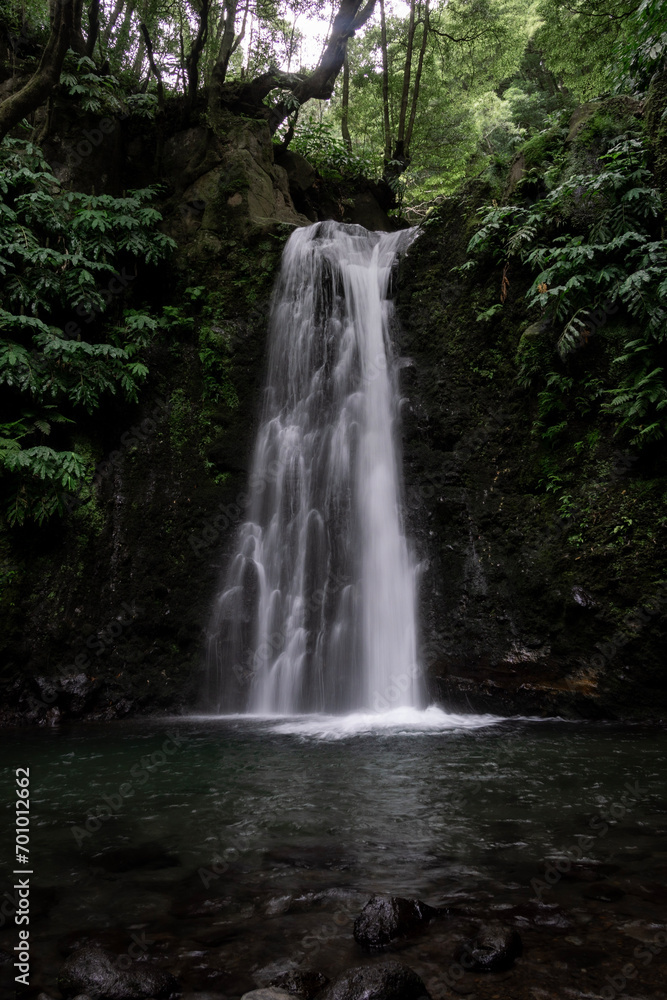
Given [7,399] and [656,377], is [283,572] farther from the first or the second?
[656,377]

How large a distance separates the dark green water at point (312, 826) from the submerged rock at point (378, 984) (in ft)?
0.94

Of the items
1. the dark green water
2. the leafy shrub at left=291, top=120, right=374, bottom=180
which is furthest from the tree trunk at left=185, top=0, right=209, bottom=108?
the dark green water

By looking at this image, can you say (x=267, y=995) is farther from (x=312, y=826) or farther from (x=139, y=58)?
(x=139, y=58)

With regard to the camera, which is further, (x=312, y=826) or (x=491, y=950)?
(x=312, y=826)

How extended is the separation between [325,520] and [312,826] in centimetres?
531

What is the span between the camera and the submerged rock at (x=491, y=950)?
84.6 inches

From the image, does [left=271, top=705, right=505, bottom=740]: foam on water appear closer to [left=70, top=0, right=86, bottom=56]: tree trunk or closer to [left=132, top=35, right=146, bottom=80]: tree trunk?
[left=70, top=0, right=86, bottom=56]: tree trunk

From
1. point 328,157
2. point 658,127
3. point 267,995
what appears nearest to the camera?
point 267,995

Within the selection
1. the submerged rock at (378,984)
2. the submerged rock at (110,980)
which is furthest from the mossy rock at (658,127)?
the submerged rock at (110,980)

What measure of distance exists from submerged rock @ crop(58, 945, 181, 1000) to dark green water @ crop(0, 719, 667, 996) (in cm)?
13

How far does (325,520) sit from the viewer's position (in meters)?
8.70

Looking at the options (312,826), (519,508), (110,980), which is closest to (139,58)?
(519,508)

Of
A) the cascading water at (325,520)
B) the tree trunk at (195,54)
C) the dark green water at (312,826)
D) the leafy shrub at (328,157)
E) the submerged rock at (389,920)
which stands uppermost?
the leafy shrub at (328,157)

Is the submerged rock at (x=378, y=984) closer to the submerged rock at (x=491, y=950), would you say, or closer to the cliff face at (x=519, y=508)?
the submerged rock at (x=491, y=950)
